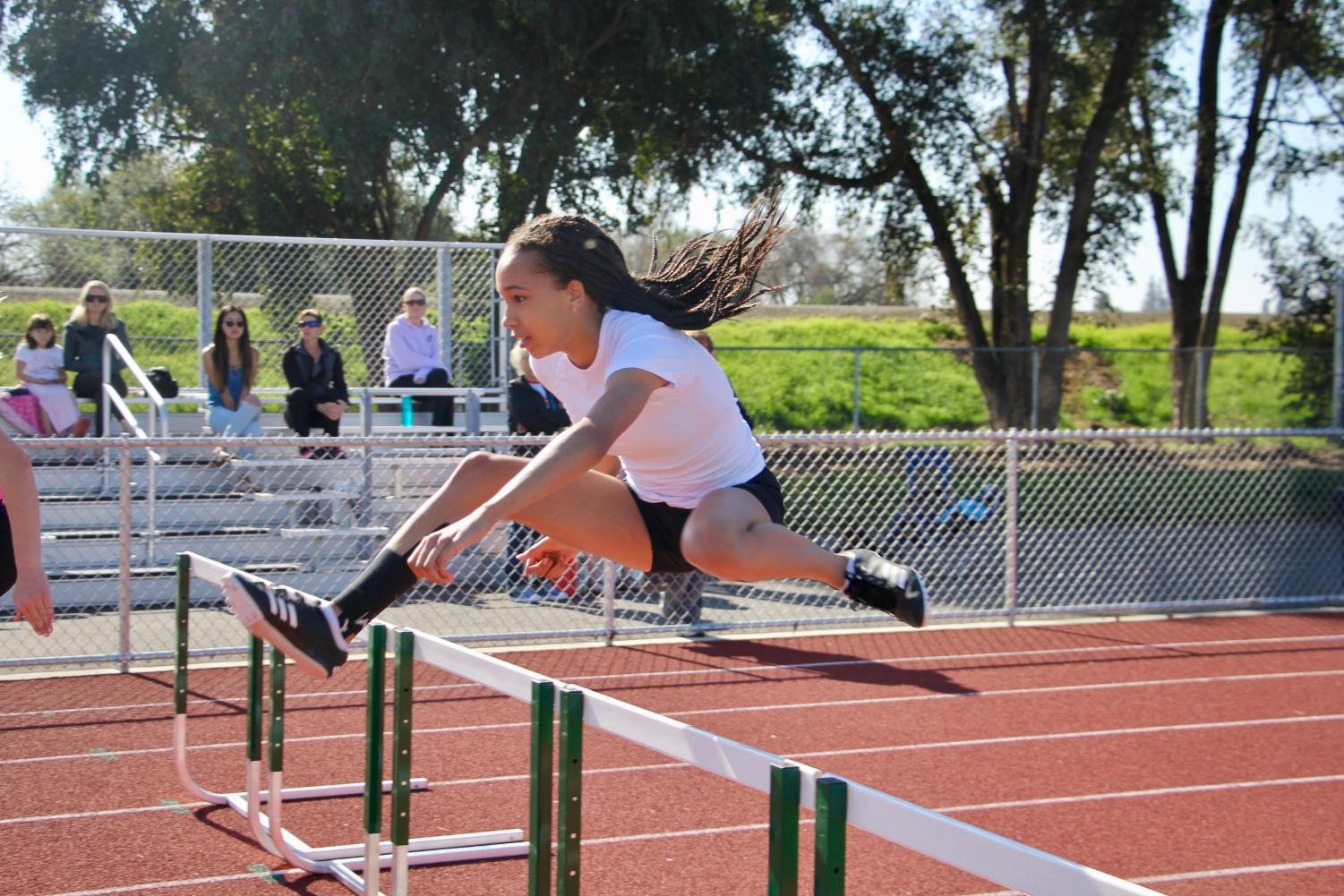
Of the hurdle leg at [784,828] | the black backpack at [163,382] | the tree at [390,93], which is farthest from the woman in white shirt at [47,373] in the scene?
the hurdle leg at [784,828]

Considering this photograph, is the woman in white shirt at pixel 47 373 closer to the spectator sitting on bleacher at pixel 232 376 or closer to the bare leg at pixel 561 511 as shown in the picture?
the spectator sitting on bleacher at pixel 232 376

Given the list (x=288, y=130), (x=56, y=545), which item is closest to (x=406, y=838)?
(x=56, y=545)

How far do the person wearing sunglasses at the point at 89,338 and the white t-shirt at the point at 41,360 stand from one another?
0.08 meters

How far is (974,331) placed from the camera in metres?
19.9

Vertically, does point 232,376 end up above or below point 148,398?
above

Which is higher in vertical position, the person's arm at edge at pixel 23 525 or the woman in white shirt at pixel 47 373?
the woman in white shirt at pixel 47 373

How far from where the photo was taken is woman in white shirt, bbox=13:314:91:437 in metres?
10.1

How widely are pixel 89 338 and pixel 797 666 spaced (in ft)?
19.6

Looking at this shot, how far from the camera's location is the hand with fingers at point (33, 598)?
3047 millimetres

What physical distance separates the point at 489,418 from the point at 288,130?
7349mm

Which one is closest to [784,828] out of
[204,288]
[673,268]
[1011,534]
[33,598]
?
[33,598]

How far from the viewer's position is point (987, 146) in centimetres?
1900

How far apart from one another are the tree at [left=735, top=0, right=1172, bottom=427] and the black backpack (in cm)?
983

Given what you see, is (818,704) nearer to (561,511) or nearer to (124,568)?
(561,511)
